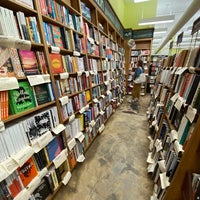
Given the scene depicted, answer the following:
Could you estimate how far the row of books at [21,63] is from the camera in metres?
0.77

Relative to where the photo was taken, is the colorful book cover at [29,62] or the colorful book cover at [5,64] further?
the colorful book cover at [29,62]

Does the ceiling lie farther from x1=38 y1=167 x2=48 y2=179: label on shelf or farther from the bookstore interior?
x1=38 y1=167 x2=48 y2=179: label on shelf

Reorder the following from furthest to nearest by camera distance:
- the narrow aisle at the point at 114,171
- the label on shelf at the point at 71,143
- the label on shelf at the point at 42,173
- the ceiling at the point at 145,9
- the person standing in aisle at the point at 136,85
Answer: the ceiling at the point at 145,9, the person standing in aisle at the point at 136,85, the label on shelf at the point at 71,143, the narrow aisle at the point at 114,171, the label on shelf at the point at 42,173

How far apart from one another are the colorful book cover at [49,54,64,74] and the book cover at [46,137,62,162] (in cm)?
76

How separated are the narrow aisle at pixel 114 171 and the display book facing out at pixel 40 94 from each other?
0.59 feet

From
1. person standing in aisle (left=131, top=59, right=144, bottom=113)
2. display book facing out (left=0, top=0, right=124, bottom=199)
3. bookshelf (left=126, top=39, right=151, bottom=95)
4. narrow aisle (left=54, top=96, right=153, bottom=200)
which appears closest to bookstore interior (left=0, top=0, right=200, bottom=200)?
display book facing out (left=0, top=0, right=124, bottom=199)

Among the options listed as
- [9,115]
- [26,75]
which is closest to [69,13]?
[26,75]

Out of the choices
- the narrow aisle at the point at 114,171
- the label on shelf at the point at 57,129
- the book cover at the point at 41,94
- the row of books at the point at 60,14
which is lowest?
the narrow aisle at the point at 114,171

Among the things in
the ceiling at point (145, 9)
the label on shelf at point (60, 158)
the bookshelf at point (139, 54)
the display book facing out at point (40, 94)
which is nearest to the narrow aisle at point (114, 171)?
the display book facing out at point (40, 94)

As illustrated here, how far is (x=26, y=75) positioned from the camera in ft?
3.03

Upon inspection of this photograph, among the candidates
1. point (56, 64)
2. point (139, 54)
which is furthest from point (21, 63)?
point (139, 54)

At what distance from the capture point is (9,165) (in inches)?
Result: 30.9

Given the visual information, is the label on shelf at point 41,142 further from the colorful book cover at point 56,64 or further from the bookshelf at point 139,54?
the bookshelf at point 139,54

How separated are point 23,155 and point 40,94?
1.70 ft
